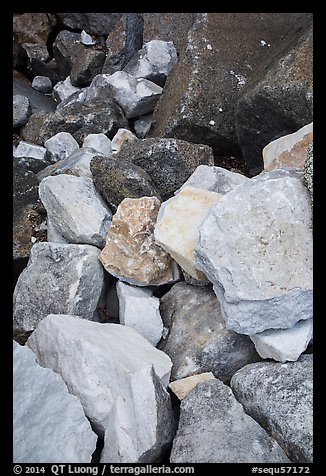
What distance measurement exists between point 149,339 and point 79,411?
18.2 inches

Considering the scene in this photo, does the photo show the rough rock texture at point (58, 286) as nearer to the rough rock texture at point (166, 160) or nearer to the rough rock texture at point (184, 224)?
the rough rock texture at point (184, 224)

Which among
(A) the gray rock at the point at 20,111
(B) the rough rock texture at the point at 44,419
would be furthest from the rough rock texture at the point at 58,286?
(A) the gray rock at the point at 20,111

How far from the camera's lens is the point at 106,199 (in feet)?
8.00

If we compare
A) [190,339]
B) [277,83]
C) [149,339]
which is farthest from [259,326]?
[277,83]

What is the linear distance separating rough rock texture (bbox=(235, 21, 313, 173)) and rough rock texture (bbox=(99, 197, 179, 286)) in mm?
855

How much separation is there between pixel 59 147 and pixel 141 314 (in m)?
1.44

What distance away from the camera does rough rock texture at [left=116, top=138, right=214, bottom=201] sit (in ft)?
8.18

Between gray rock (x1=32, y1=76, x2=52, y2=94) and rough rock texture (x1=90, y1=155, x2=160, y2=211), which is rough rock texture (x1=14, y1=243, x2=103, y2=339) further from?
gray rock (x1=32, y1=76, x2=52, y2=94)

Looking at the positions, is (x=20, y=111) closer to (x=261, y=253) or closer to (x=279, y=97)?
(x=279, y=97)

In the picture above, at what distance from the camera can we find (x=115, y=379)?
174 centimetres

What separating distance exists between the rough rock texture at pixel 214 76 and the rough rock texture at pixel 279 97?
0.68 ft

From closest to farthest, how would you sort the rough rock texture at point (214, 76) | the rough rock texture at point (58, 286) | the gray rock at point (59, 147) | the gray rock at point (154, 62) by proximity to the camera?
the rough rock texture at point (58, 286)
the rough rock texture at point (214, 76)
the gray rock at point (59, 147)
the gray rock at point (154, 62)

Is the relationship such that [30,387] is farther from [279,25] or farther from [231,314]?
[279,25]

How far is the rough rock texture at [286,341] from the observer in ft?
5.97
